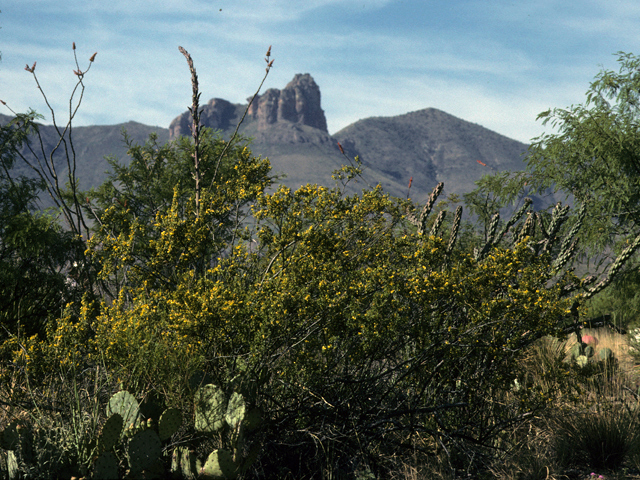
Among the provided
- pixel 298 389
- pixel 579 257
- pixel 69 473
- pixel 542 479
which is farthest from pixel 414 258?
pixel 579 257

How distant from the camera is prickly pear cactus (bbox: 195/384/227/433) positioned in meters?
3.28

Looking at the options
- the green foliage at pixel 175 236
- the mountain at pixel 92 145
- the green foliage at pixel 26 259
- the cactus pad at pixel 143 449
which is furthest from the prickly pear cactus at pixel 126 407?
the mountain at pixel 92 145

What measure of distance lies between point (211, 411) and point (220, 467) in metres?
0.41

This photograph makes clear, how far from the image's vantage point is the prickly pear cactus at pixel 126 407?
10.6ft

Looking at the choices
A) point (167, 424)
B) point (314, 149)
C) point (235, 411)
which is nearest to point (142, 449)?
point (167, 424)

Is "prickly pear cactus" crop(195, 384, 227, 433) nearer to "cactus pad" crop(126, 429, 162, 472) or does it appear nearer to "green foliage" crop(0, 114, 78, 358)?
"cactus pad" crop(126, 429, 162, 472)

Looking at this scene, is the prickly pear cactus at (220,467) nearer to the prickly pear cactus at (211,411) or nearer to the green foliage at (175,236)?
the prickly pear cactus at (211,411)

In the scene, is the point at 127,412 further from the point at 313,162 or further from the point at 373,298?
the point at 313,162

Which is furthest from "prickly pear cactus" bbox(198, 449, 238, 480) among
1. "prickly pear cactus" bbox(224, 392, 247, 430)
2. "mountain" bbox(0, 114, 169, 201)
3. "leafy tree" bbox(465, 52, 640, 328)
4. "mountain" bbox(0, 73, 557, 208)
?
"mountain" bbox(0, 114, 169, 201)

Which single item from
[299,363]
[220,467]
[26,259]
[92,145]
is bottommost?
[220,467]

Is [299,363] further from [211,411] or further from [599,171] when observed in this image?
[599,171]

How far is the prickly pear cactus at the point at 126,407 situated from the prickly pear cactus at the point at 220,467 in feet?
1.96

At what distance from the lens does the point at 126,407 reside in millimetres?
3264

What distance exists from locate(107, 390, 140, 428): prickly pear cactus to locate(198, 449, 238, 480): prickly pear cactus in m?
0.60
